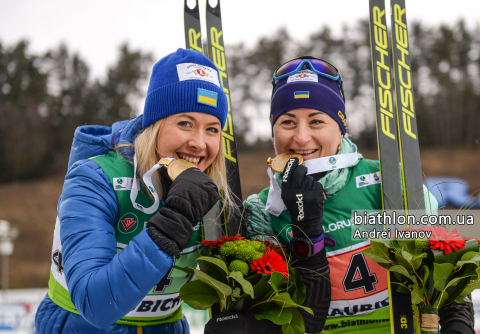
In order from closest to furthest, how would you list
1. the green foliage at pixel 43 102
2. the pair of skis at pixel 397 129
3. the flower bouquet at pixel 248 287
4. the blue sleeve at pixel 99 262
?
the blue sleeve at pixel 99 262 → the flower bouquet at pixel 248 287 → the pair of skis at pixel 397 129 → the green foliage at pixel 43 102

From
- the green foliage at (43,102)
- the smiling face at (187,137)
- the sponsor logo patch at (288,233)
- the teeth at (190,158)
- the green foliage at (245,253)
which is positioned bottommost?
the green foliage at (245,253)

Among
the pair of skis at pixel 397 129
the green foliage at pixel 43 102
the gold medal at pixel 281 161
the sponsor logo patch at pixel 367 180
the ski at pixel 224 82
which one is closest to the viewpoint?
the pair of skis at pixel 397 129

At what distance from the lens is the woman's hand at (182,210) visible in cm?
146

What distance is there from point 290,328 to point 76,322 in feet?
3.10

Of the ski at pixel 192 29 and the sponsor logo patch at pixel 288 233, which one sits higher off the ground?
the ski at pixel 192 29

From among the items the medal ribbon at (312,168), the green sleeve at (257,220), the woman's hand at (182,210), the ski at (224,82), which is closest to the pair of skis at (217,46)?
the ski at (224,82)

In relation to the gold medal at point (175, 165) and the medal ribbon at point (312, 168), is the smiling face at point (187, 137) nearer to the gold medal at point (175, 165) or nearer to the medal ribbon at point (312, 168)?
the gold medal at point (175, 165)

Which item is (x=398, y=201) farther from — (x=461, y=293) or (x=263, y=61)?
(x=263, y=61)

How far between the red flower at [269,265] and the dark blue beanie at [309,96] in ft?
2.78

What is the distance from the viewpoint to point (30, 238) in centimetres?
2228

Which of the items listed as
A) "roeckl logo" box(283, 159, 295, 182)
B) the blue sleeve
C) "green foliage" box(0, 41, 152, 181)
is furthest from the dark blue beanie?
"green foliage" box(0, 41, 152, 181)

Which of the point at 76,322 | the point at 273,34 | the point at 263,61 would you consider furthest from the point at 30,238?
the point at 76,322

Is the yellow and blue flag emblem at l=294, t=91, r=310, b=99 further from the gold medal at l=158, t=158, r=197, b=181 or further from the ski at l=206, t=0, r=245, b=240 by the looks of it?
the gold medal at l=158, t=158, r=197, b=181

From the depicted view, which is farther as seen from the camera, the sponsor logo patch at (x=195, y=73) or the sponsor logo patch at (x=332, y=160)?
the sponsor logo patch at (x=332, y=160)
